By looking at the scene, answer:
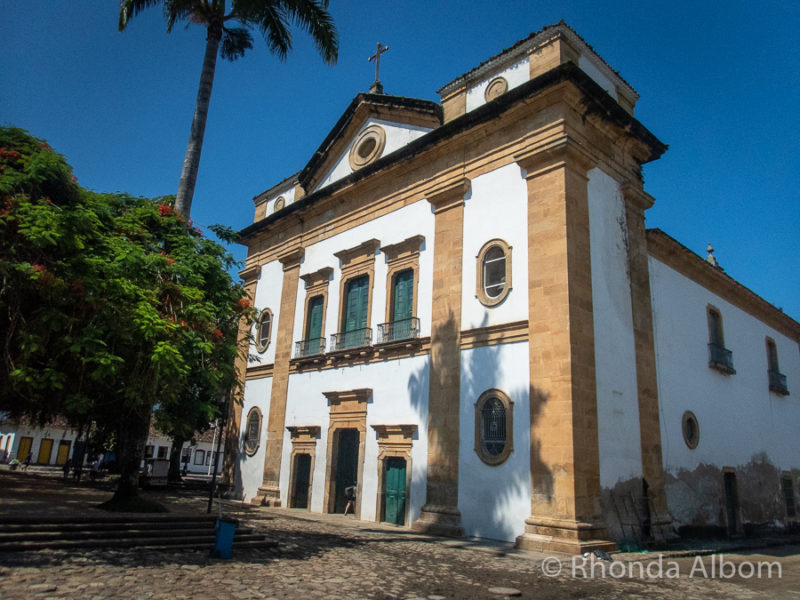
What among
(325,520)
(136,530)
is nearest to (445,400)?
(325,520)

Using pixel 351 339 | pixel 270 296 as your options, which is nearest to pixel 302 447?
pixel 351 339

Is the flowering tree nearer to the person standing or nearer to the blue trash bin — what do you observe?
the blue trash bin

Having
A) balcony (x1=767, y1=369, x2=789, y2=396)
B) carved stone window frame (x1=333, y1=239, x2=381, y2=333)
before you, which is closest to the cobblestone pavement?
carved stone window frame (x1=333, y1=239, x2=381, y2=333)

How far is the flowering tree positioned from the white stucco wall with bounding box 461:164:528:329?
5590mm

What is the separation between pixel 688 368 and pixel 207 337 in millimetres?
12250

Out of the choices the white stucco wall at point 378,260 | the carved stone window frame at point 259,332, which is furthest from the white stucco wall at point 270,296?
the white stucco wall at point 378,260

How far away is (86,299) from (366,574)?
215 inches

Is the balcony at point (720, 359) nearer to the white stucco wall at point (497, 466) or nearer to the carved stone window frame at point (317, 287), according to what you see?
the white stucco wall at point (497, 466)

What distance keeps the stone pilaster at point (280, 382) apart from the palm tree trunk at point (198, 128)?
232 inches

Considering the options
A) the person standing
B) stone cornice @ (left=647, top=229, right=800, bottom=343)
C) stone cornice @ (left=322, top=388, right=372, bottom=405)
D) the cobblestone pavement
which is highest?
stone cornice @ (left=647, top=229, right=800, bottom=343)

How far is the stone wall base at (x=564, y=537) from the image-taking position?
10039mm

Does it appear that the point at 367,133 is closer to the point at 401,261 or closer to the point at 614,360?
the point at 401,261

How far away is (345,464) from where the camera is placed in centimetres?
A: 1589

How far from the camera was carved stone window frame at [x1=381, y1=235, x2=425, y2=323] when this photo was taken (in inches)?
594
